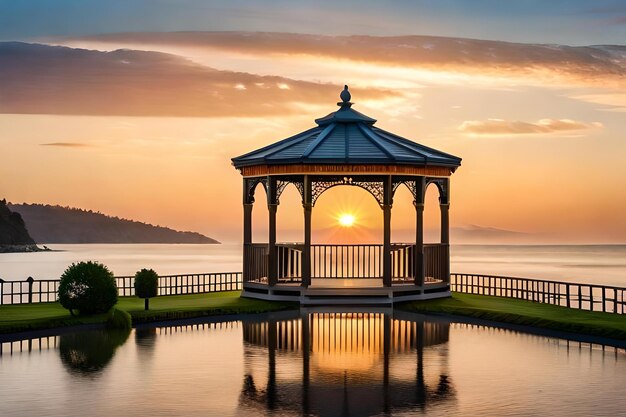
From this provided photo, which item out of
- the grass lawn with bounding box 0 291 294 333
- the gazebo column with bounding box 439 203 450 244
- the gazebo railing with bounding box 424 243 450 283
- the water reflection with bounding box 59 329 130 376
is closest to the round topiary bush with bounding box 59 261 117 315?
the grass lawn with bounding box 0 291 294 333

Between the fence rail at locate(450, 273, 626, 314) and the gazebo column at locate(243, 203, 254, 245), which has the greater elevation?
the gazebo column at locate(243, 203, 254, 245)

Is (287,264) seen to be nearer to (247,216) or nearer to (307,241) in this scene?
(247,216)

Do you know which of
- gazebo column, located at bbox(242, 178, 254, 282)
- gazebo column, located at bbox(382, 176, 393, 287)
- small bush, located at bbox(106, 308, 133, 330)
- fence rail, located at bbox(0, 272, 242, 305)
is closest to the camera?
small bush, located at bbox(106, 308, 133, 330)

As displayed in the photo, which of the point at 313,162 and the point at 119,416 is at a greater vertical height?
the point at 313,162

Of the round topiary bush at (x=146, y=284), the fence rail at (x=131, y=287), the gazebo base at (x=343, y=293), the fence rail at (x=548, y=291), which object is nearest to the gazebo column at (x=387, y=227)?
the gazebo base at (x=343, y=293)

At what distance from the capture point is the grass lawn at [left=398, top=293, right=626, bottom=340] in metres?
23.2

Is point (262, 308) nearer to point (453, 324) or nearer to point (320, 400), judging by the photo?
point (453, 324)

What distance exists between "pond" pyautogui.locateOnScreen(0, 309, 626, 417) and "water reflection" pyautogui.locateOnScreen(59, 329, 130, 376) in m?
0.03

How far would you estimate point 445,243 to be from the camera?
108ft

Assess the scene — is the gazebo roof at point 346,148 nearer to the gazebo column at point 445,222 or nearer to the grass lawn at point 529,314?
the gazebo column at point 445,222

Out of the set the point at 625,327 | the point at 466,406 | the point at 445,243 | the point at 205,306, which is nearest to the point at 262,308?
the point at 205,306

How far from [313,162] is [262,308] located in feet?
16.3

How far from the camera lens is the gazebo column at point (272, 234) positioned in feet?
102

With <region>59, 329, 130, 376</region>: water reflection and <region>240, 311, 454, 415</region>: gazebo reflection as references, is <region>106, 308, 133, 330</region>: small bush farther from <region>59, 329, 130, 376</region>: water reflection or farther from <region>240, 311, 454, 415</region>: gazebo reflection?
<region>240, 311, 454, 415</region>: gazebo reflection
